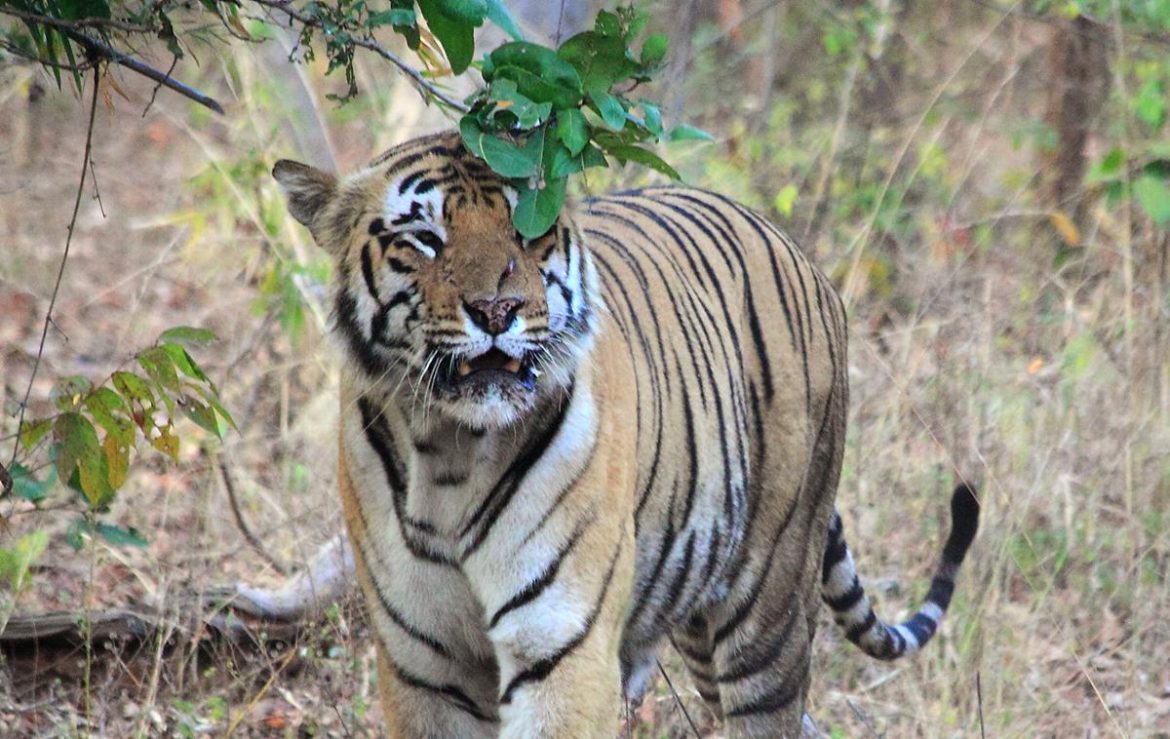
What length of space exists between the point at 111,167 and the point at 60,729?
8.14 m

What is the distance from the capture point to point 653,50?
2.69 m

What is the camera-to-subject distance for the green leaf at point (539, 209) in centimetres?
288

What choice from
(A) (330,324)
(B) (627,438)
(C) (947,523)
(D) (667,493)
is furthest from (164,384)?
(C) (947,523)

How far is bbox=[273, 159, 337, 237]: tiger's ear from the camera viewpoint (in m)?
3.23

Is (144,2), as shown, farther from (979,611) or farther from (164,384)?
(979,611)

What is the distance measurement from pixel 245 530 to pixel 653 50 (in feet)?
10.1

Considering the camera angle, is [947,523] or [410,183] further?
[947,523]

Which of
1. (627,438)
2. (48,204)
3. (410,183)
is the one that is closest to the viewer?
(410,183)

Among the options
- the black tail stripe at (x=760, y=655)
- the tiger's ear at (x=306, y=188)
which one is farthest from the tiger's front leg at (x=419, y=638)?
the black tail stripe at (x=760, y=655)

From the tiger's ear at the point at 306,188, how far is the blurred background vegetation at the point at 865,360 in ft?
0.94

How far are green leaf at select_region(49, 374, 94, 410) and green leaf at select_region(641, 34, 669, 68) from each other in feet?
4.22

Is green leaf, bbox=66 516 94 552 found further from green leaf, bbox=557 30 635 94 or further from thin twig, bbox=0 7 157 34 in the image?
green leaf, bbox=557 30 635 94

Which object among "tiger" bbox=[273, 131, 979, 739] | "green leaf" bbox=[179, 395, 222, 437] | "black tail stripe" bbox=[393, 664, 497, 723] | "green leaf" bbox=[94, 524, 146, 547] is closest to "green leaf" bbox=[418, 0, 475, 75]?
"tiger" bbox=[273, 131, 979, 739]

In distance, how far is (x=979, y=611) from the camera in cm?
465
